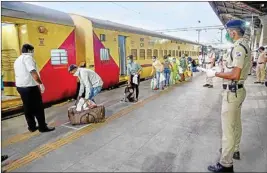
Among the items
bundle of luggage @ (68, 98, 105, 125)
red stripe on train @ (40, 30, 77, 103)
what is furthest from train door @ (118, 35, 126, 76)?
bundle of luggage @ (68, 98, 105, 125)

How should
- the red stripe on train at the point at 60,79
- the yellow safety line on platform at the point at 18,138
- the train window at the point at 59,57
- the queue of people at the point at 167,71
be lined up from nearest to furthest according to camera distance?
the yellow safety line on platform at the point at 18,138
the red stripe on train at the point at 60,79
the train window at the point at 59,57
the queue of people at the point at 167,71

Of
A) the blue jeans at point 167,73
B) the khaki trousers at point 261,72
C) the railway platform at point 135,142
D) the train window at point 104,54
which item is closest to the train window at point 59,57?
the railway platform at point 135,142

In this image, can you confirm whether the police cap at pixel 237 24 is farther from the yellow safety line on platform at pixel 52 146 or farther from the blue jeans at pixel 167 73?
the blue jeans at pixel 167 73

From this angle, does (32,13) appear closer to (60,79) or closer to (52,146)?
(60,79)

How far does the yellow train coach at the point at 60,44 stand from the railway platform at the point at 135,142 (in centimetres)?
118

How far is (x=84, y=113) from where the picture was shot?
17.6ft

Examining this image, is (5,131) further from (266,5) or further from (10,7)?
(266,5)

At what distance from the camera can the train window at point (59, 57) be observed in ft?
23.2

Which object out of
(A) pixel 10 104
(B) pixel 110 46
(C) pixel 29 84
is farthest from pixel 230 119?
(B) pixel 110 46

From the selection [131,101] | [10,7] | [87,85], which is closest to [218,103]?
[131,101]

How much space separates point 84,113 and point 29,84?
133cm

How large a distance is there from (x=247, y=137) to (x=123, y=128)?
97.3 inches

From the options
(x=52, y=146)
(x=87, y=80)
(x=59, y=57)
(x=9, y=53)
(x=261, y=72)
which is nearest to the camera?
(x=52, y=146)

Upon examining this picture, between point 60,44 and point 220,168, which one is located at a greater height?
point 60,44
